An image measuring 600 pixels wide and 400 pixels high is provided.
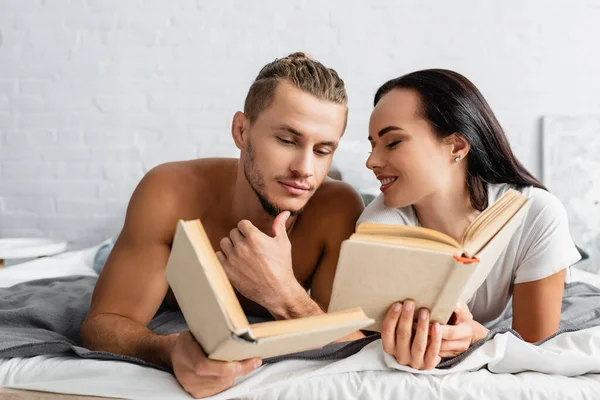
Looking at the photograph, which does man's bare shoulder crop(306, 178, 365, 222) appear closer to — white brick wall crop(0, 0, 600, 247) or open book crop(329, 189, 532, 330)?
open book crop(329, 189, 532, 330)

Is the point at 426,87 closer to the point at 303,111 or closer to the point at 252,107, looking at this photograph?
the point at 303,111

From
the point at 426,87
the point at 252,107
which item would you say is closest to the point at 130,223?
the point at 252,107

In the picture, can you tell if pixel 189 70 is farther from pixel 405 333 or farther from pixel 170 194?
pixel 405 333

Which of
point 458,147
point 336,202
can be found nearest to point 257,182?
point 336,202

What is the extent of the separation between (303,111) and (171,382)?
0.58m

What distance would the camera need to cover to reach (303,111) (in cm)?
122

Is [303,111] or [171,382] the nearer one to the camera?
[171,382]

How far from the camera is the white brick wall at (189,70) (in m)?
2.74

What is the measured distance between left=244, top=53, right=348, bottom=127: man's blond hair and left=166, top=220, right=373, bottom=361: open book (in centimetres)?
59

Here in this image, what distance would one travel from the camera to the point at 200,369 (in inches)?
32.6

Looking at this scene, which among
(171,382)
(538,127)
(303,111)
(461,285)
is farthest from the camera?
(538,127)

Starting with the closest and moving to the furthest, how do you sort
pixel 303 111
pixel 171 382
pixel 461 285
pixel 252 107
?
pixel 461 285, pixel 171 382, pixel 303 111, pixel 252 107

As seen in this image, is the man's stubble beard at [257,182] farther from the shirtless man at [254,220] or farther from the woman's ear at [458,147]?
the woman's ear at [458,147]

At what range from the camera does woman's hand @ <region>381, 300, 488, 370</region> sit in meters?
0.84
